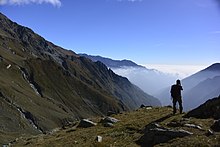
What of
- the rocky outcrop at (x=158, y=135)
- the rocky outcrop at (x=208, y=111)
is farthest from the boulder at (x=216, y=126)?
the rocky outcrop at (x=208, y=111)

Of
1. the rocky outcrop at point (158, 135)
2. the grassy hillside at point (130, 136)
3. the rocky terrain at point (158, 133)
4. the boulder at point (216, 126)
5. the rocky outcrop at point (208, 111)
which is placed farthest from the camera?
the rocky outcrop at point (208, 111)

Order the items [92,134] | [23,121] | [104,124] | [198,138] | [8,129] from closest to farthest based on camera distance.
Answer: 1. [198,138]
2. [92,134]
3. [104,124]
4. [8,129]
5. [23,121]

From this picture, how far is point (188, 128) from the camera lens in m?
22.9

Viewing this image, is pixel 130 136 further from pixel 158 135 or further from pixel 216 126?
pixel 216 126

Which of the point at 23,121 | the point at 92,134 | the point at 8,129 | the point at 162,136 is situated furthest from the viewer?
the point at 23,121

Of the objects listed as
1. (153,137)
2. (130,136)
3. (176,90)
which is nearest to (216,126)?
(153,137)

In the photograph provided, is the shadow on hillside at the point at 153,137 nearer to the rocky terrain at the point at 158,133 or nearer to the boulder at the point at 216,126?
the rocky terrain at the point at 158,133

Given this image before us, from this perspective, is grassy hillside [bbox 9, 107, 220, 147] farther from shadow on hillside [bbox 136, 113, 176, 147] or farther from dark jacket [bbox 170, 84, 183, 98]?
dark jacket [bbox 170, 84, 183, 98]

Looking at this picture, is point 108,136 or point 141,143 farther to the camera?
point 108,136

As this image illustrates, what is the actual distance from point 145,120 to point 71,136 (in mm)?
6011

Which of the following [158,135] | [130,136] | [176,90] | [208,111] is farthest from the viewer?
[176,90]

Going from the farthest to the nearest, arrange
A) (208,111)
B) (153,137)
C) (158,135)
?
(208,111), (153,137), (158,135)

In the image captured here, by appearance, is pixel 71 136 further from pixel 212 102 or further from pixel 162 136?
pixel 212 102

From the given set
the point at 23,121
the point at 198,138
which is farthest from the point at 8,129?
the point at 198,138
